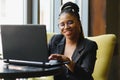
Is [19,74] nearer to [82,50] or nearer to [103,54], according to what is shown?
[82,50]

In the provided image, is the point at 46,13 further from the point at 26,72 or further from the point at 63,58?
the point at 26,72

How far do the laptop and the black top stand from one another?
0.49 feet

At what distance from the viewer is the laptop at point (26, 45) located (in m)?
1.50

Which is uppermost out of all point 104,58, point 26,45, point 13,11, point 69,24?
point 13,11

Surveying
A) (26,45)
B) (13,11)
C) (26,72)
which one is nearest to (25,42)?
(26,45)

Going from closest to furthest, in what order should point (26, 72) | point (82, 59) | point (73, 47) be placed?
point (26, 72)
point (82, 59)
point (73, 47)

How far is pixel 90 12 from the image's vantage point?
9.12ft

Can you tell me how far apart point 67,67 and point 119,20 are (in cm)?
128

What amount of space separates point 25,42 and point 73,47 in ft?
1.55

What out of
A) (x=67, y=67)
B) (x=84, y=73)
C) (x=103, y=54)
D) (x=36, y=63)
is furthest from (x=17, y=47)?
(x=103, y=54)

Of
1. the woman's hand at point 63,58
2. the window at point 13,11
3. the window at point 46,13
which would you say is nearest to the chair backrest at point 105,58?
the woman's hand at point 63,58

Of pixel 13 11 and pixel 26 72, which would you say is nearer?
pixel 26 72

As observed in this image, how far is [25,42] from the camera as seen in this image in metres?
1.56

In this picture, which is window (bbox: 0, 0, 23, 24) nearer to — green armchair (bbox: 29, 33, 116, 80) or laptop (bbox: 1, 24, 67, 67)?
green armchair (bbox: 29, 33, 116, 80)
